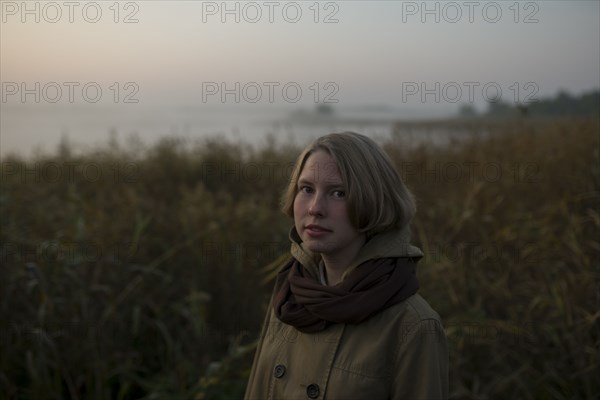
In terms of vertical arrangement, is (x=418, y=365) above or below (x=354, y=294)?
below

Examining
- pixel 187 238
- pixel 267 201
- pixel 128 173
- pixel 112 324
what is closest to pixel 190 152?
pixel 128 173

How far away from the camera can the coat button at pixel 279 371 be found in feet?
5.72

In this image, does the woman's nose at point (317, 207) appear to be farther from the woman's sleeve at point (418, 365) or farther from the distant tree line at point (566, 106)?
the distant tree line at point (566, 106)

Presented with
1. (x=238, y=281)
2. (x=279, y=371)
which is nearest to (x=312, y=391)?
(x=279, y=371)

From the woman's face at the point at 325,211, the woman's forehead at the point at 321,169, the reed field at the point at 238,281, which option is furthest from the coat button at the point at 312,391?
the reed field at the point at 238,281

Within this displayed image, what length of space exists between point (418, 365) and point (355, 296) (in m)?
0.22

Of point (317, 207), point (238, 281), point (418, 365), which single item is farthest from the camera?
point (238, 281)

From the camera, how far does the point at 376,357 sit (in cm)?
159

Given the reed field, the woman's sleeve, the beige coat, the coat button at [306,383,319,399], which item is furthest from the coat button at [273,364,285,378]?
the reed field

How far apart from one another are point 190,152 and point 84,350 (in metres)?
3.69

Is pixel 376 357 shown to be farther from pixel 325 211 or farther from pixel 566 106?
pixel 566 106

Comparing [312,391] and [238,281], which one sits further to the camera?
[238,281]

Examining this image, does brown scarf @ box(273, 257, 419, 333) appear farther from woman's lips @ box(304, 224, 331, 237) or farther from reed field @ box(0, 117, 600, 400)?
reed field @ box(0, 117, 600, 400)

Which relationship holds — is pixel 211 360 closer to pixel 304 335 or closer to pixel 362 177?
pixel 304 335
